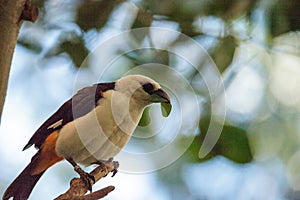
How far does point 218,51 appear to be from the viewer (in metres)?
1.52

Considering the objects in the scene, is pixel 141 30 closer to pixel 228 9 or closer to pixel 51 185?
pixel 228 9

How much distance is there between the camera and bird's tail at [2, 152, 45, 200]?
1075 millimetres

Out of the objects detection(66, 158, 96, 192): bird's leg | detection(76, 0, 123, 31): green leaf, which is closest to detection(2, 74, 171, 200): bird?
detection(66, 158, 96, 192): bird's leg

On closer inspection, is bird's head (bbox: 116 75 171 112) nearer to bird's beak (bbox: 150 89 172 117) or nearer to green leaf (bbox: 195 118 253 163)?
bird's beak (bbox: 150 89 172 117)

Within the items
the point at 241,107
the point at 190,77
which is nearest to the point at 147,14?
the point at 190,77

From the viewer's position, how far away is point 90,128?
1073 millimetres

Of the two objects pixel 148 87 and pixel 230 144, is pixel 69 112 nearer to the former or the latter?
pixel 148 87

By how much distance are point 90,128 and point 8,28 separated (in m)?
0.35

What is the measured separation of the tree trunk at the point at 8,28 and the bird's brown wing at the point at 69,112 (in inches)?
12.2

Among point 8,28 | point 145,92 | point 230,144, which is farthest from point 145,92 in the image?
point 230,144

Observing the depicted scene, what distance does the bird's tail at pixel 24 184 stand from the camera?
108cm

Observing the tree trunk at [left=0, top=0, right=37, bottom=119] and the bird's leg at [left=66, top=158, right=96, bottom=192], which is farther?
the bird's leg at [left=66, top=158, right=96, bottom=192]

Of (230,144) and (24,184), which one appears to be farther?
(230,144)

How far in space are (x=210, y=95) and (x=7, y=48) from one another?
0.81m
